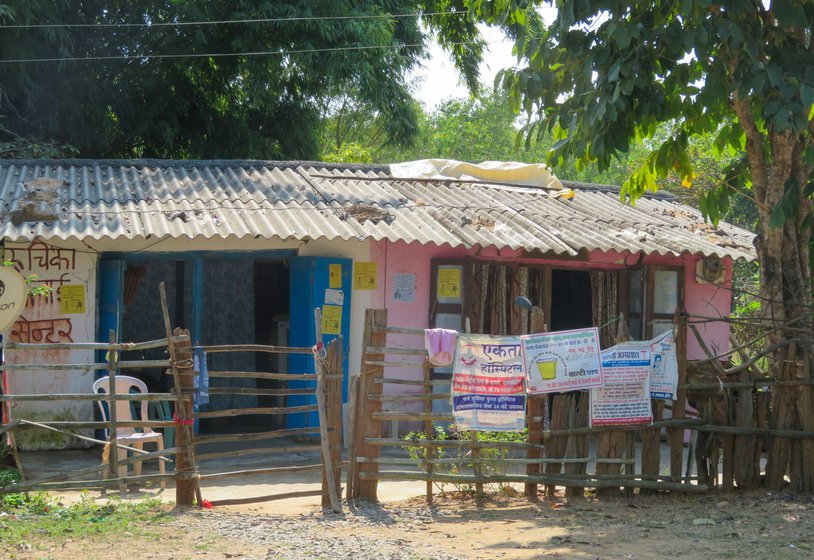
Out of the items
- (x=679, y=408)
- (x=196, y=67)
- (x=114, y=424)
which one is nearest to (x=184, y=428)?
(x=114, y=424)

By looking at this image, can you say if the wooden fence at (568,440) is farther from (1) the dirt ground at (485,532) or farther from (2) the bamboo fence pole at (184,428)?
(2) the bamboo fence pole at (184,428)

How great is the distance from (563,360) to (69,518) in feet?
12.1

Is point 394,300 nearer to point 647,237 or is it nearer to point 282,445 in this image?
point 282,445

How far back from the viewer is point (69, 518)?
20.7 feet

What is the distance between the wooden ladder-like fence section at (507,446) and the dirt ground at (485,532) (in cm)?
18

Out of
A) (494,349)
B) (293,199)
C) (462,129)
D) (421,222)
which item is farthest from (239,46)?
(462,129)

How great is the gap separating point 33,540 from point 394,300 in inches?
192

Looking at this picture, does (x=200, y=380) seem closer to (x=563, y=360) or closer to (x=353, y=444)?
(x=353, y=444)

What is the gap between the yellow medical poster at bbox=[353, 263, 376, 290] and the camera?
32.3 feet

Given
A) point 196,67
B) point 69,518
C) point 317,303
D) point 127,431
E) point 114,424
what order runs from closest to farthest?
point 69,518
point 114,424
point 127,431
point 317,303
point 196,67

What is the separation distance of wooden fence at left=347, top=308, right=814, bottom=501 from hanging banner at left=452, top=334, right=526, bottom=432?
0.10 meters

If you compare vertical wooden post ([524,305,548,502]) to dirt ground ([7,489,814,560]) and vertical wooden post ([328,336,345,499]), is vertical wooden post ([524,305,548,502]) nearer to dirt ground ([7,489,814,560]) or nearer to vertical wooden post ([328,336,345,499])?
dirt ground ([7,489,814,560])

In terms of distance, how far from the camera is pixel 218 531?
20.2 feet

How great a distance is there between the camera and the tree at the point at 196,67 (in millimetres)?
14750
